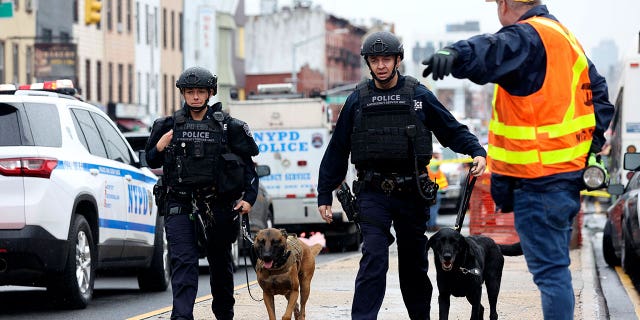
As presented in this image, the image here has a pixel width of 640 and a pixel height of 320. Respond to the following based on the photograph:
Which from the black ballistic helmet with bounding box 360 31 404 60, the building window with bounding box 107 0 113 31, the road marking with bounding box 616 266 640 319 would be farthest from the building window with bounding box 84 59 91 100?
the black ballistic helmet with bounding box 360 31 404 60

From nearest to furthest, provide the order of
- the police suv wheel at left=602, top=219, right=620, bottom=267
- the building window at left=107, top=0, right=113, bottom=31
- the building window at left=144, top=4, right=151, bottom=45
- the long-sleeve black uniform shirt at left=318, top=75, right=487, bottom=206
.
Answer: the long-sleeve black uniform shirt at left=318, top=75, right=487, bottom=206, the police suv wheel at left=602, top=219, right=620, bottom=267, the building window at left=107, top=0, right=113, bottom=31, the building window at left=144, top=4, right=151, bottom=45

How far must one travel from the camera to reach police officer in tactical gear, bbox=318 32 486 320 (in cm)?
834

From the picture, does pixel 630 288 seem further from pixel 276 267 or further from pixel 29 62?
pixel 29 62

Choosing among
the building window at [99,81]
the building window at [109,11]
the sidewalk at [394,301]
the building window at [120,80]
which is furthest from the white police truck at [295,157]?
the building window at [120,80]

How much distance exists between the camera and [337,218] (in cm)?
2288

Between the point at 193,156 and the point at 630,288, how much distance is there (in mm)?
6815

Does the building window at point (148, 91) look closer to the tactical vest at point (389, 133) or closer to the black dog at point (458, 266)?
the black dog at point (458, 266)

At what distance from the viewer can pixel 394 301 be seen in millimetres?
12109

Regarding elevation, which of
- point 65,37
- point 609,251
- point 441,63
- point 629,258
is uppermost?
point 65,37

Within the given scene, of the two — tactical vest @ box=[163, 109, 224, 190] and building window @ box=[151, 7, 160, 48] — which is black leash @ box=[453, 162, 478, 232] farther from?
building window @ box=[151, 7, 160, 48]

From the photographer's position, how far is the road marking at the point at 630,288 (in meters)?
12.9

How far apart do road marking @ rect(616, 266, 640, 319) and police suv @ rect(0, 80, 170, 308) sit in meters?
4.46

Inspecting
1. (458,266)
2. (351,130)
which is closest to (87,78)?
(458,266)

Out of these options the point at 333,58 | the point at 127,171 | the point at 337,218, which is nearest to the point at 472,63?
the point at 127,171
